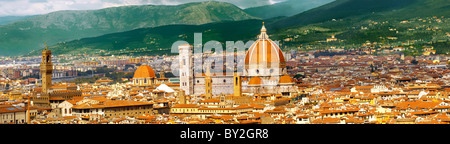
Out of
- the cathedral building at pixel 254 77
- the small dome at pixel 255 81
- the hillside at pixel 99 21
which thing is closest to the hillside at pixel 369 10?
the hillside at pixel 99 21

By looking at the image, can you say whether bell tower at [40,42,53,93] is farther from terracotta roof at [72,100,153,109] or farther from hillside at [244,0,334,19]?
hillside at [244,0,334,19]

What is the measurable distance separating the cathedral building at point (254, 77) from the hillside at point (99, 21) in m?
60.0

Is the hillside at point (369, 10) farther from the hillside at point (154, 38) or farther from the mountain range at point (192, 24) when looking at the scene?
the hillside at point (154, 38)

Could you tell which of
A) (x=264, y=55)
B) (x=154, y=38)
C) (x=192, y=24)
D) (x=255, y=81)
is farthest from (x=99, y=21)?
(x=255, y=81)

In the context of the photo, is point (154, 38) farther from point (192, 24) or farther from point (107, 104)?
point (107, 104)

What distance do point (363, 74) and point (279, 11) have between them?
39.4m

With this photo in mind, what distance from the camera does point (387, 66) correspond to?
6719cm

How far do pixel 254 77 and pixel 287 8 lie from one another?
Result: 179 feet

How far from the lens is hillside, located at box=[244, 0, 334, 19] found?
331 ft

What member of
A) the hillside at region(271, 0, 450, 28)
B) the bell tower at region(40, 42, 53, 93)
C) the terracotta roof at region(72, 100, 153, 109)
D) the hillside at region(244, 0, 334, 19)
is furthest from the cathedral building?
the hillside at region(244, 0, 334, 19)

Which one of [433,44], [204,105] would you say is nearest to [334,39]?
[433,44]

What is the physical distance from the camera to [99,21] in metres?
129

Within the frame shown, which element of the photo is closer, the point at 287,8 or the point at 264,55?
the point at 264,55
